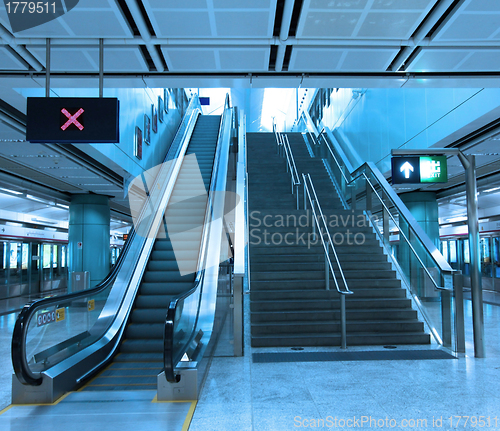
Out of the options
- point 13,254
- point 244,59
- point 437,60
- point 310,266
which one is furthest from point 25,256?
point 437,60

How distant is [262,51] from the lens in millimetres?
4336

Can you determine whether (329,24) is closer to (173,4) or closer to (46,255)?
(173,4)

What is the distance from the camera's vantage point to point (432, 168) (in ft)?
20.1

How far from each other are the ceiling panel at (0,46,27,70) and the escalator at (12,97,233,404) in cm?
253

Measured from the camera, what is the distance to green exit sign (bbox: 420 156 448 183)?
240 inches

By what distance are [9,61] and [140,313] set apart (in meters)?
3.55

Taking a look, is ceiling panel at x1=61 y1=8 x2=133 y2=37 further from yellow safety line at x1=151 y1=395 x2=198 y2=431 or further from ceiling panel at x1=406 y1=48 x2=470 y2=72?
yellow safety line at x1=151 y1=395 x2=198 y2=431

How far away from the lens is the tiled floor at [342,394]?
334 centimetres

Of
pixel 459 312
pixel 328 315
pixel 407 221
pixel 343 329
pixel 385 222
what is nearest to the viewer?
pixel 459 312

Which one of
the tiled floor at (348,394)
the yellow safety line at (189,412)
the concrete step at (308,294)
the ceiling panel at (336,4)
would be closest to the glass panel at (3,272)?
the concrete step at (308,294)

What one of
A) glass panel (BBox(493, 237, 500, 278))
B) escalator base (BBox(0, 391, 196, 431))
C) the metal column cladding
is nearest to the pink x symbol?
the metal column cladding

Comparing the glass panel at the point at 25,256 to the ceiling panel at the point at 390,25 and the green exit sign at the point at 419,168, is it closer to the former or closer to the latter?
the green exit sign at the point at 419,168

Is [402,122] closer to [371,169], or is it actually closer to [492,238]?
[371,169]

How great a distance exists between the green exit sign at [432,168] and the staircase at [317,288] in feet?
6.11
